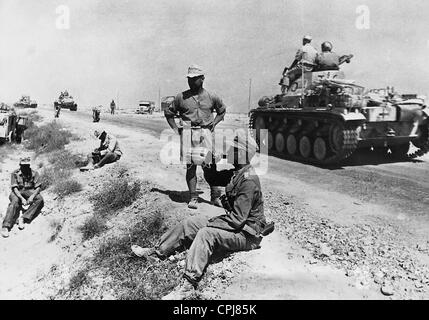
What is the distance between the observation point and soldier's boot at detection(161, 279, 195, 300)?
4477mm

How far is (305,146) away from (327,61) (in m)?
2.61

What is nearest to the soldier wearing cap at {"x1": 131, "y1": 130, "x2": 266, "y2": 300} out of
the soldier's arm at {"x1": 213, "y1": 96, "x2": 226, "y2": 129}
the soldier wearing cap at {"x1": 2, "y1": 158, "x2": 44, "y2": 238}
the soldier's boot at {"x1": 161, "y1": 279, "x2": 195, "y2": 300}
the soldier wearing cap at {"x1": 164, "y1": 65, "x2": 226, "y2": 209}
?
the soldier's boot at {"x1": 161, "y1": 279, "x2": 195, "y2": 300}

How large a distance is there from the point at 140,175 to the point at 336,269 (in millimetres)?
5337

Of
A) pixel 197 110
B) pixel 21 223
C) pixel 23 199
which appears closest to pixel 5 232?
pixel 21 223

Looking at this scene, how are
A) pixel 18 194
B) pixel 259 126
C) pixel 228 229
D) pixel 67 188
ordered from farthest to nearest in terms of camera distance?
pixel 259 126 → pixel 67 188 → pixel 18 194 → pixel 228 229

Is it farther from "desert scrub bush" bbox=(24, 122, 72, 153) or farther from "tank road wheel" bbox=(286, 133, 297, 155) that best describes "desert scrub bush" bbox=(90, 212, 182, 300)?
Answer: "desert scrub bush" bbox=(24, 122, 72, 153)

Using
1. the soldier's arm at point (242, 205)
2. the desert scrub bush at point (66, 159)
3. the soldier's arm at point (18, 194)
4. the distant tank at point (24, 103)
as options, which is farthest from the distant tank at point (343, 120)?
the distant tank at point (24, 103)

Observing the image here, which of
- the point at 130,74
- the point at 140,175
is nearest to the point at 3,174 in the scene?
the point at 140,175

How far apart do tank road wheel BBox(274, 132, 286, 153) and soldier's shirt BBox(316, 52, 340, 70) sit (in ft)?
7.52

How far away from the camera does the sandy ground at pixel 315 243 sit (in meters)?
4.48

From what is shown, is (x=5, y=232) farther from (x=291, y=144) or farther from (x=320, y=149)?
(x=291, y=144)

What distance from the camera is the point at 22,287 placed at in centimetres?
615

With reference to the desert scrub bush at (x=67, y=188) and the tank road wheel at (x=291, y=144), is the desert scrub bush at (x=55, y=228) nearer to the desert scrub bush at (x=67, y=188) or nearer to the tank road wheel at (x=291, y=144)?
the desert scrub bush at (x=67, y=188)

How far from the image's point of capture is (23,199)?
8.59m
